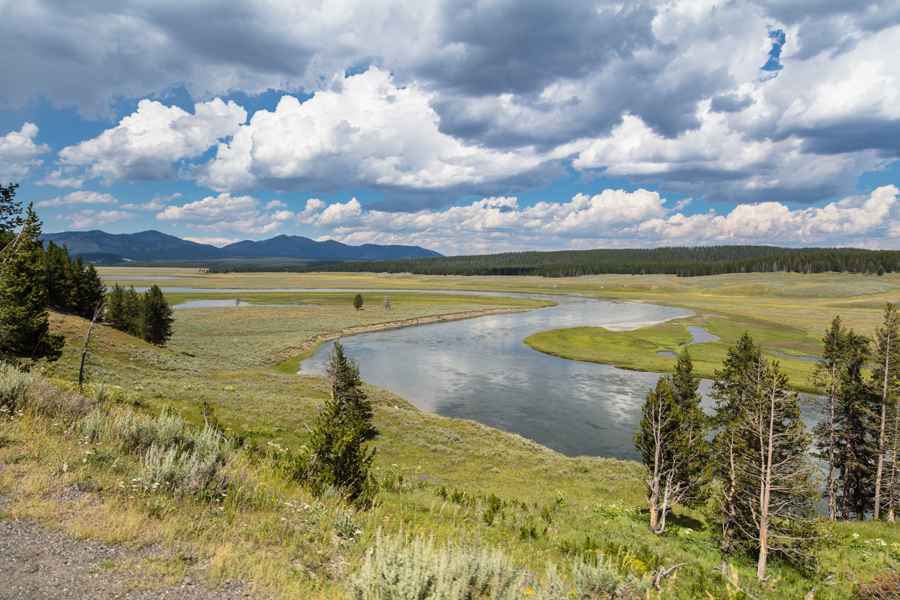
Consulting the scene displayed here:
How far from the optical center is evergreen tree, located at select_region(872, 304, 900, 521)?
83.0ft

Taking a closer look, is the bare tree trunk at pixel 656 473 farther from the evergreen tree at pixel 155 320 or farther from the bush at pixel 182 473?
the evergreen tree at pixel 155 320

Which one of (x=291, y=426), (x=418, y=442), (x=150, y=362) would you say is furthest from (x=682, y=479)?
(x=150, y=362)

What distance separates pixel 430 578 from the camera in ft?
17.3

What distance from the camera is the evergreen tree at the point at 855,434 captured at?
26.9 m

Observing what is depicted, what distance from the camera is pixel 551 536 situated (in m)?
12.0

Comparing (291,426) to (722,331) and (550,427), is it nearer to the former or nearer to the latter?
(550,427)

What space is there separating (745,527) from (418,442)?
18.1 metres

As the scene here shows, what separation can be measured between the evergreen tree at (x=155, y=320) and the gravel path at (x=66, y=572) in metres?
64.3

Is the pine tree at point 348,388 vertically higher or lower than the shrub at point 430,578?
lower

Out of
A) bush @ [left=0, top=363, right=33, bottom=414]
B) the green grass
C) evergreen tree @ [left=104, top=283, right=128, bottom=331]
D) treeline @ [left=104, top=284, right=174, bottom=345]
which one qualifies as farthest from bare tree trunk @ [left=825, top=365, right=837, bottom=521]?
evergreen tree @ [left=104, top=283, right=128, bottom=331]

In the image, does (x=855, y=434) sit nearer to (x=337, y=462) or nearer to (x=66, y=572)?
(x=337, y=462)

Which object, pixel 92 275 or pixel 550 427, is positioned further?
pixel 92 275

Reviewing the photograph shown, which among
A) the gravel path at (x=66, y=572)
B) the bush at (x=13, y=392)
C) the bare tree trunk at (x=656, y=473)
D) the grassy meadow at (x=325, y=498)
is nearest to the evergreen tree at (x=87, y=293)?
the grassy meadow at (x=325, y=498)

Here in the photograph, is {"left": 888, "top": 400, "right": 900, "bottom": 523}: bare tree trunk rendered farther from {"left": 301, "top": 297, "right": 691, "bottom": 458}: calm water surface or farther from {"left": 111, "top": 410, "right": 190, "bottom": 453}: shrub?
{"left": 111, "top": 410, "right": 190, "bottom": 453}: shrub
